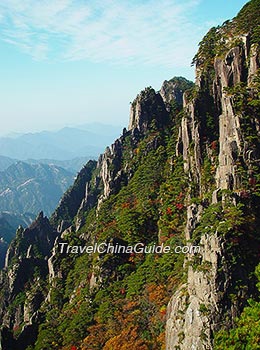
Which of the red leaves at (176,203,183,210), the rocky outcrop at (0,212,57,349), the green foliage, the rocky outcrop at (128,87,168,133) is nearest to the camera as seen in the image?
the green foliage

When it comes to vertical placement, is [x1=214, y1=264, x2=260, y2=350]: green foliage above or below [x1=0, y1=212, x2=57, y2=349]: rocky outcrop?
above

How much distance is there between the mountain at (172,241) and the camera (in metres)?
29.8

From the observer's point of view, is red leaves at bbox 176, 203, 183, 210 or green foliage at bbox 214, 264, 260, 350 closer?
green foliage at bbox 214, 264, 260, 350

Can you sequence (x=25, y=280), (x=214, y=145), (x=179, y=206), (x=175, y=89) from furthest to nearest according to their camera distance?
(x=175, y=89)
(x=25, y=280)
(x=179, y=206)
(x=214, y=145)

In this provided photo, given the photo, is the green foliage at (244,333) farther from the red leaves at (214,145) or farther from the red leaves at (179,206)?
the red leaves at (214,145)

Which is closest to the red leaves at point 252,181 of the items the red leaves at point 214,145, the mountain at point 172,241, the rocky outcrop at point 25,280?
the mountain at point 172,241

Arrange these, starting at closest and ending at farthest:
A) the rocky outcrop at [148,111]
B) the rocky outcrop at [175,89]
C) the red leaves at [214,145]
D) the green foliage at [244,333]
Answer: the green foliage at [244,333] → the red leaves at [214,145] → the rocky outcrop at [148,111] → the rocky outcrop at [175,89]

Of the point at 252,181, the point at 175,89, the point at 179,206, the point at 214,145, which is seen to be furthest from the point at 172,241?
the point at 175,89

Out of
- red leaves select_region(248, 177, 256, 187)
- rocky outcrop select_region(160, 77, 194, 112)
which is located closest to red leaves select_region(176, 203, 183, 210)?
red leaves select_region(248, 177, 256, 187)

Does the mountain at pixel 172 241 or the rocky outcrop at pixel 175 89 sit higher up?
the rocky outcrop at pixel 175 89

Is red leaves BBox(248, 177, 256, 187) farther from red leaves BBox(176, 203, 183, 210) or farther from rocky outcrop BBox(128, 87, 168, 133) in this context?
rocky outcrop BBox(128, 87, 168, 133)

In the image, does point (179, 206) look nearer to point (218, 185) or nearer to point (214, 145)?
point (214, 145)

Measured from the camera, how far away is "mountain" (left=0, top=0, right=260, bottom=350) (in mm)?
29812

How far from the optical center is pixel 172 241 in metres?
45.6
